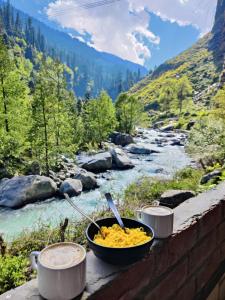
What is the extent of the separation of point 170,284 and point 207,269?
2.07ft

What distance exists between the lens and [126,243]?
1.42 m

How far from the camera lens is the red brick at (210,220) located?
6.82 ft

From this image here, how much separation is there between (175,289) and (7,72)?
51.6 ft

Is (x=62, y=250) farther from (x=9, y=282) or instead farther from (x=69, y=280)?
(x=9, y=282)

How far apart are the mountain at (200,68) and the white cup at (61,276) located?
65.8m

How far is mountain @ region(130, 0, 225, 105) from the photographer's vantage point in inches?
3273

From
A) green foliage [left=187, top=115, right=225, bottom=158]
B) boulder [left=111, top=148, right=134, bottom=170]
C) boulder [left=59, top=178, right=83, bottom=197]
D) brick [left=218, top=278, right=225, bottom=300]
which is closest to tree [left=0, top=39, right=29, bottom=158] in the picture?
boulder [left=59, top=178, right=83, bottom=197]

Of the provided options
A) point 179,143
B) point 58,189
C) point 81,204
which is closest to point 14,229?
point 81,204

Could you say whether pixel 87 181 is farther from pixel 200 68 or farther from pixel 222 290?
pixel 200 68

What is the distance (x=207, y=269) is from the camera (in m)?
2.26

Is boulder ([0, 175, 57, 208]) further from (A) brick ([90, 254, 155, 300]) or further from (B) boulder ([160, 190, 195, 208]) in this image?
(A) brick ([90, 254, 155, 300])

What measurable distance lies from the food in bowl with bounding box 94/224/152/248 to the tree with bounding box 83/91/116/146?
78.9 feet

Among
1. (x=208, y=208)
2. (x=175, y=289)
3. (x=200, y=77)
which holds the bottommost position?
(x=175, y=289)

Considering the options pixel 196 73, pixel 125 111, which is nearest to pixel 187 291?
pixel 125 111
